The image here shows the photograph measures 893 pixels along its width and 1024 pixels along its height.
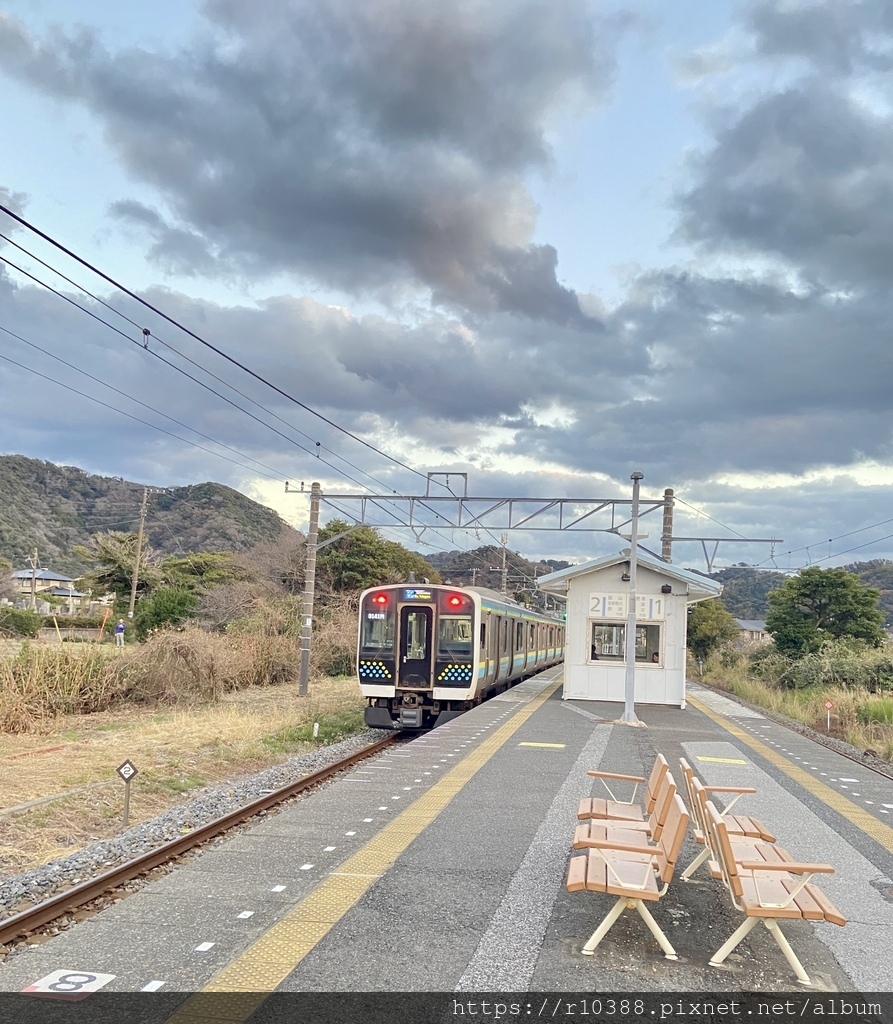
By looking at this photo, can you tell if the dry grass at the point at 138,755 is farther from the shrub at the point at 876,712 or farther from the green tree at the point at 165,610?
the shrub at the point at 876,712

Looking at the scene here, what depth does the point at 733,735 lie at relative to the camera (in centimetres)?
1373

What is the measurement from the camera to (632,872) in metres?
4.64

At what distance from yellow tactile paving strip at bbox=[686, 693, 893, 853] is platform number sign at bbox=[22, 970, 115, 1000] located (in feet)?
18.6

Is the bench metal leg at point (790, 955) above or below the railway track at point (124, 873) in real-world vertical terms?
above

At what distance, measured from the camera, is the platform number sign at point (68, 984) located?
3.96m

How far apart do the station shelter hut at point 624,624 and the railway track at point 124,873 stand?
9377 mm

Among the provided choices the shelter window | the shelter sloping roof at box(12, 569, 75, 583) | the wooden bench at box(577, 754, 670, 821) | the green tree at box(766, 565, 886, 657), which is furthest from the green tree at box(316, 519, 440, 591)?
the shelter sloping roof at box(12, 569, 75, 583)

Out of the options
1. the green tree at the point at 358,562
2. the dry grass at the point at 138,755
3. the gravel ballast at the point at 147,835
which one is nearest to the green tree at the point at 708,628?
the green tree at the point at 358,562

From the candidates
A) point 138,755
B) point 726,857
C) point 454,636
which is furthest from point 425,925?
point 454,636

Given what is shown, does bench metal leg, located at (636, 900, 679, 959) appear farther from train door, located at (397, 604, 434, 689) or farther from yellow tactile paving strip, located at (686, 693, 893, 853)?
train door, located at (397, 604, 434, 689)

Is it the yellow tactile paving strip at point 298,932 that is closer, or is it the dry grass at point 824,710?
the yellow tactile paving strip at point 298,932

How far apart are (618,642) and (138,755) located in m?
10.1

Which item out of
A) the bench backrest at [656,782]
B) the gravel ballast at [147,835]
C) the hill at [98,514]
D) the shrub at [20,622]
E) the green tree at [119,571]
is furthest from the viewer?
the hill at [98,514]

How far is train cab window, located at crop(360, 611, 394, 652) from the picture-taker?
52.4ft
